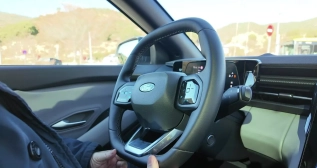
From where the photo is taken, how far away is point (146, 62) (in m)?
1.65

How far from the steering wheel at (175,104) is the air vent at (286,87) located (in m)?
0.49

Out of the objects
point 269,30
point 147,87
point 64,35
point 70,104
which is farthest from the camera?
point 64,35

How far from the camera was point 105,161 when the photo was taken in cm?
104

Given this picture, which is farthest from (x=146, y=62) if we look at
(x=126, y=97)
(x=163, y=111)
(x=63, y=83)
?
(x=163, y=111)

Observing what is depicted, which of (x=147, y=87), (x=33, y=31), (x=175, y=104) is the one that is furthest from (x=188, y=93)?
(x=33, y=31)

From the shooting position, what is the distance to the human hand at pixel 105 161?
1.03 meters

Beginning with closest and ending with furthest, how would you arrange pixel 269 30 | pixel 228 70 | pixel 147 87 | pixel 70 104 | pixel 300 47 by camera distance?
pixel 147 87
pixel 228 70
pixel 300 47
pixel 269 30
pixel 70 104

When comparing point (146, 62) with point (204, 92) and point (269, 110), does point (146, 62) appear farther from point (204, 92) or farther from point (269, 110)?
point (204, 92)

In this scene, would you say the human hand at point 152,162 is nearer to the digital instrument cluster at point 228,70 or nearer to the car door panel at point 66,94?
the digital instrument cluster at point 228,70

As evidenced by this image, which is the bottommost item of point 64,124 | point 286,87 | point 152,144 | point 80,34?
point 64,124

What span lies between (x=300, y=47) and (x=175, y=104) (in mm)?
778

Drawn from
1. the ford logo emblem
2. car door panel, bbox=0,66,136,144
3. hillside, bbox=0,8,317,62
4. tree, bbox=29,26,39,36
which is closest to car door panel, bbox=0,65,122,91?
car door panel, bbox=0,66,136,144

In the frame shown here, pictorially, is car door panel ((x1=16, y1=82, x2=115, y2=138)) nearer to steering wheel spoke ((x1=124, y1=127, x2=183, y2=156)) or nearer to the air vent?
steering wheel spoke ((x1=124, y1=127, x2=183, y2=156))

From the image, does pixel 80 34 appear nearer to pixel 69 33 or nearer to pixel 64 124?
pixel 69 33
